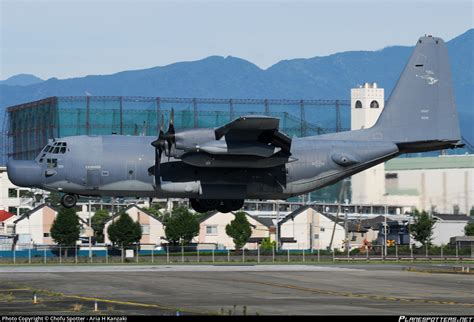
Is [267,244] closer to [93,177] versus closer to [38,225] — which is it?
[38,225]

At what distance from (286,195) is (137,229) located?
42542 mm

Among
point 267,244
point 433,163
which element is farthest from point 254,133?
point 433,163

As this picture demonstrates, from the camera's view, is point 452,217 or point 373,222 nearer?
point 452,217

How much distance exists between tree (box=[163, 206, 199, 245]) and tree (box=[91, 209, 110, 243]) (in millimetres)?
9614

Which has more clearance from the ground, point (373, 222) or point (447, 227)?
point (373, 222)

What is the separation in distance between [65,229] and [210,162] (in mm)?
45035

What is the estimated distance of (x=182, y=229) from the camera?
319 feet

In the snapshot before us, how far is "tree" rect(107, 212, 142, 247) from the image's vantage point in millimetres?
91625

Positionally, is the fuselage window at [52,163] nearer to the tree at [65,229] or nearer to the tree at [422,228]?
the tree at [65,229]

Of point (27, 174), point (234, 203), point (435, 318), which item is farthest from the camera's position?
point (234, 203)

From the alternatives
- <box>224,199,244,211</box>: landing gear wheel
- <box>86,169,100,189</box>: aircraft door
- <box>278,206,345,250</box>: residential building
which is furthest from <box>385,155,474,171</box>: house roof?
<box>86,169,100,189</box>: aircraft door

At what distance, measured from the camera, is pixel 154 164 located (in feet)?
167

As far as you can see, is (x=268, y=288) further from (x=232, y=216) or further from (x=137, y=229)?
(x=232, y=216)

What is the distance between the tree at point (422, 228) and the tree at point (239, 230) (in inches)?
649
